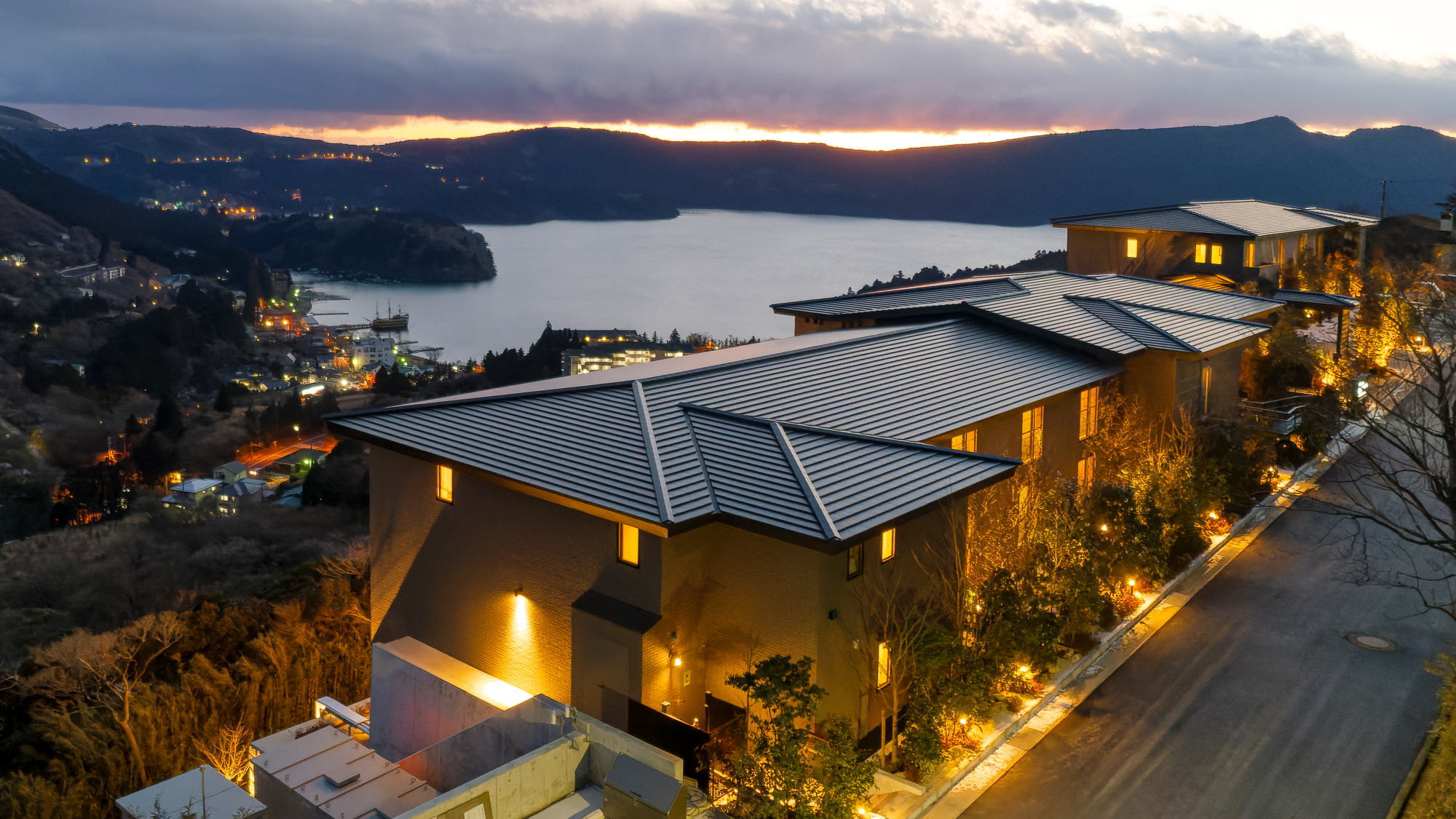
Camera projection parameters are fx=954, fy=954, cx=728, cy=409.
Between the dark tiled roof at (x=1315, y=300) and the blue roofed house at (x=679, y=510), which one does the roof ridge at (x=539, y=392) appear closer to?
the blue roofed house at (x=679, y=510)

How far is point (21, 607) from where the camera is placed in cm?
5341

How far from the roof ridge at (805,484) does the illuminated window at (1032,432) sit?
6736mm

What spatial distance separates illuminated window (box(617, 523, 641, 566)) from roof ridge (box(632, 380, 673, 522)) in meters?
0.73

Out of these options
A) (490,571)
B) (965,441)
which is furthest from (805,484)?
(965,441)

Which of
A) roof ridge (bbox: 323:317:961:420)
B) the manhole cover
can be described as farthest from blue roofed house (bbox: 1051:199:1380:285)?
roof ridge (bbox: 323:317:961:420)

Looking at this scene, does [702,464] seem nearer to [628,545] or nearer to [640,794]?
[628,545]

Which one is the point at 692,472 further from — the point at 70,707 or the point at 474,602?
the point at 70,707

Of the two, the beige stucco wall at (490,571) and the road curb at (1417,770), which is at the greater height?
the beige stucco wall at (490,571)

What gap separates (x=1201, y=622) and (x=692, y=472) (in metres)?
10.2

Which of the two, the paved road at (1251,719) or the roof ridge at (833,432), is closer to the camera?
the paved road at (1251,719)

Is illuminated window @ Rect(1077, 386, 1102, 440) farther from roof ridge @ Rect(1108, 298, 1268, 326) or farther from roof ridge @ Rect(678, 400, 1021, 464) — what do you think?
roof ridge @ Rect(678, 400, 1021, 464)

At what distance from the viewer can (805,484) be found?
11.9 m

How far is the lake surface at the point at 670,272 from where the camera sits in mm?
112062

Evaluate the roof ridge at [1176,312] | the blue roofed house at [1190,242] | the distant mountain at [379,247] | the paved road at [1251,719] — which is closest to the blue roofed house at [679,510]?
the paved road at [1251,719]
